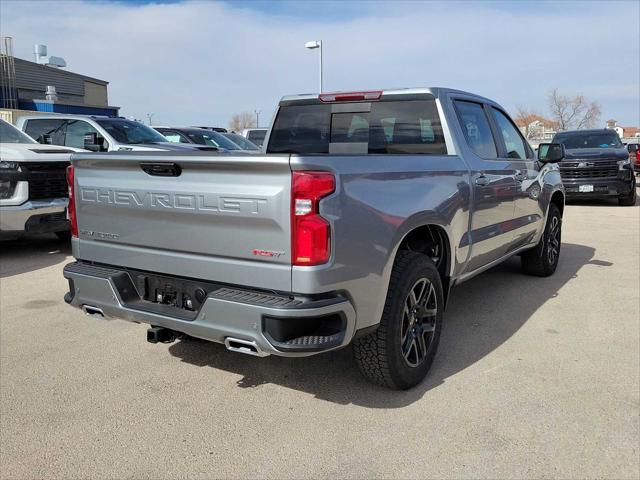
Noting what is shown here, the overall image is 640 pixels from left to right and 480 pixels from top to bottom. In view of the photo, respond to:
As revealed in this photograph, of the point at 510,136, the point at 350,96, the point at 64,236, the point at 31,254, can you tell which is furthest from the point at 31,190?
the point at 510,136

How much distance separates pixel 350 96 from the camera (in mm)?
4367

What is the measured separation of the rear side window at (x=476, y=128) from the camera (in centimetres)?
436

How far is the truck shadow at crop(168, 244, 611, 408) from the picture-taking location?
3498 millimetres

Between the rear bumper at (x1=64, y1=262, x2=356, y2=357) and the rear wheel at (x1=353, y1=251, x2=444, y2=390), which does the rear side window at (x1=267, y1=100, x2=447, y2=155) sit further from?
the rear bumper at (x1=64, y1=262, x2=356, y2=357)

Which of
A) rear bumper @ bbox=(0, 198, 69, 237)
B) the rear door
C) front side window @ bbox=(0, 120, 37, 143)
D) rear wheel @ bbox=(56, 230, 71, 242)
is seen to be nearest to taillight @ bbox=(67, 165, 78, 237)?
the rear door

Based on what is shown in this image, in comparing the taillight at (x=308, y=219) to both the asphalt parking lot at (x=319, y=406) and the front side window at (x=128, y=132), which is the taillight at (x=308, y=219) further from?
the front side window at (x=128, y=132)

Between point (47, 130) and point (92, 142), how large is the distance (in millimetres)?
1893

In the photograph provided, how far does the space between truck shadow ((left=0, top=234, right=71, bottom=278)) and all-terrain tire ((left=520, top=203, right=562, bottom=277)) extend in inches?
226

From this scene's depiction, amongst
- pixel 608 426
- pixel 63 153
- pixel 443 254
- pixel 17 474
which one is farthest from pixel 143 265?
pixel 63 153

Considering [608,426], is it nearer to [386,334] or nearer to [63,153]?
[386,334]

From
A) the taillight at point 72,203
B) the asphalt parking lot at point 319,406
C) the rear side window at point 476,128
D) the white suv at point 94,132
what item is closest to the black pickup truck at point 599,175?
the white suv at point 94,132

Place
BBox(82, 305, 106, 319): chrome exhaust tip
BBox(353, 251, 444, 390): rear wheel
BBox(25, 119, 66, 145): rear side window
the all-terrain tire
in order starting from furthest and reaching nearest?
1. BBox(25, 119, 66, 145): rear side window
2. the all-terrain tire
3. BBox(82, 305, 106, 319): chrome exhaust tip
4. BBox(353, 251, 444, 390): rear wheel

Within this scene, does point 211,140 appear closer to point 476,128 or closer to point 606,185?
point 606,185

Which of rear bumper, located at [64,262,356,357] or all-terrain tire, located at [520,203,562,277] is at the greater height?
rear bumper, located at [64,262,356,357]
